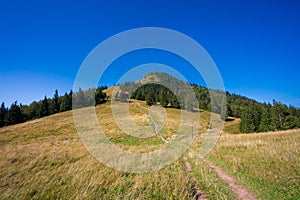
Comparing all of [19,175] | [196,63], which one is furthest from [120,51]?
[19,175]

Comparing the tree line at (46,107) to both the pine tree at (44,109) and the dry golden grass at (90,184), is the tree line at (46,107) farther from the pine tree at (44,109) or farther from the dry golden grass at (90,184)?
the dry golden grass at (90,184)

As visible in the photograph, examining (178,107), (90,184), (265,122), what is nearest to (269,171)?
(90,184)

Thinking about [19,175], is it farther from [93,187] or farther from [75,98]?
[75,98]

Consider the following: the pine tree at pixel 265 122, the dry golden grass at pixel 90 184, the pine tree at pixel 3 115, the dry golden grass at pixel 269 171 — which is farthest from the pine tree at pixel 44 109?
the pine tree at pixel 265 122

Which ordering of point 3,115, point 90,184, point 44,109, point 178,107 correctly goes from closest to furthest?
point 90,184
point 3,115
point 178,107
point 44,109

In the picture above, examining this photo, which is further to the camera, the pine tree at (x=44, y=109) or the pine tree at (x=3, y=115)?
the pine tree at (x=44, y=109)

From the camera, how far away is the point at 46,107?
74938mm

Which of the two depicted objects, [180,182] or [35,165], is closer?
[180,182]

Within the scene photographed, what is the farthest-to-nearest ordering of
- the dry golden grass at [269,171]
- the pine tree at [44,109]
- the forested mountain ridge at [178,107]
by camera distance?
the pine tree at [44,109], the forested mountain ridge at [178,107], the dry golden grass at [269,171]

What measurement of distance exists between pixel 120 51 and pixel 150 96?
61957 mm

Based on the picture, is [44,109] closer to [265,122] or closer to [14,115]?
[14,115]

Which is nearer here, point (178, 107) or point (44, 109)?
point (178, 107)

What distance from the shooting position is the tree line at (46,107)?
63344 millimetres

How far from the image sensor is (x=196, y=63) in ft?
40.9
